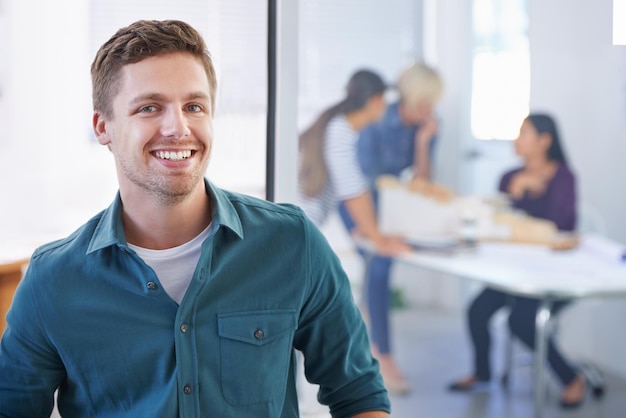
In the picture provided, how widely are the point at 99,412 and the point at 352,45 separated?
70.5 inches

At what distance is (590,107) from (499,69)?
31 centimetres

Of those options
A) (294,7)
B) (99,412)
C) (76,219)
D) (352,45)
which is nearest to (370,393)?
(99,412)

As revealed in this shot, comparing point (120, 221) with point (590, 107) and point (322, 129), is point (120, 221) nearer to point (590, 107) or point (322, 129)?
point (322, 129)

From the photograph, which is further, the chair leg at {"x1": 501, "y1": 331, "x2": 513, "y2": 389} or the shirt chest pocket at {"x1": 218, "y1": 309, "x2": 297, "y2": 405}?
the chair leg at {"x1": 501, "y1": 331, "x2": 513, "y2": 389}

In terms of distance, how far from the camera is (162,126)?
41.8 inches

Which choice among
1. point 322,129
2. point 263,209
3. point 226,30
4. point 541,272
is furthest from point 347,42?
point 263,209

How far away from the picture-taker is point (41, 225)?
5.18ft

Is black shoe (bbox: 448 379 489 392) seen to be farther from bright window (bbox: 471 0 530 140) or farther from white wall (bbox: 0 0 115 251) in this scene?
white wall (bbox: 0 0 115 251)

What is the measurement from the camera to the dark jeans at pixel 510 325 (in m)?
2.62

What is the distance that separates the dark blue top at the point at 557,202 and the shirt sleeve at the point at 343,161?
51 centimetres

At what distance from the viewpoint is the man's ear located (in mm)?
1122

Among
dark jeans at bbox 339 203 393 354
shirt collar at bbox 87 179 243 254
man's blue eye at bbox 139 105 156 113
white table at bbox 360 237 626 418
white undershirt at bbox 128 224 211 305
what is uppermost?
man's blue eye at bbox 139 105 156 113

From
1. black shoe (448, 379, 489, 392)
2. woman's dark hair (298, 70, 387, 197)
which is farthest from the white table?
woman's dark hair (298, 70, 387, 197)

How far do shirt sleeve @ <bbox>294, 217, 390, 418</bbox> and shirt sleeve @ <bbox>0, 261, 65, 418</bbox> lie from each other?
1.17ft
